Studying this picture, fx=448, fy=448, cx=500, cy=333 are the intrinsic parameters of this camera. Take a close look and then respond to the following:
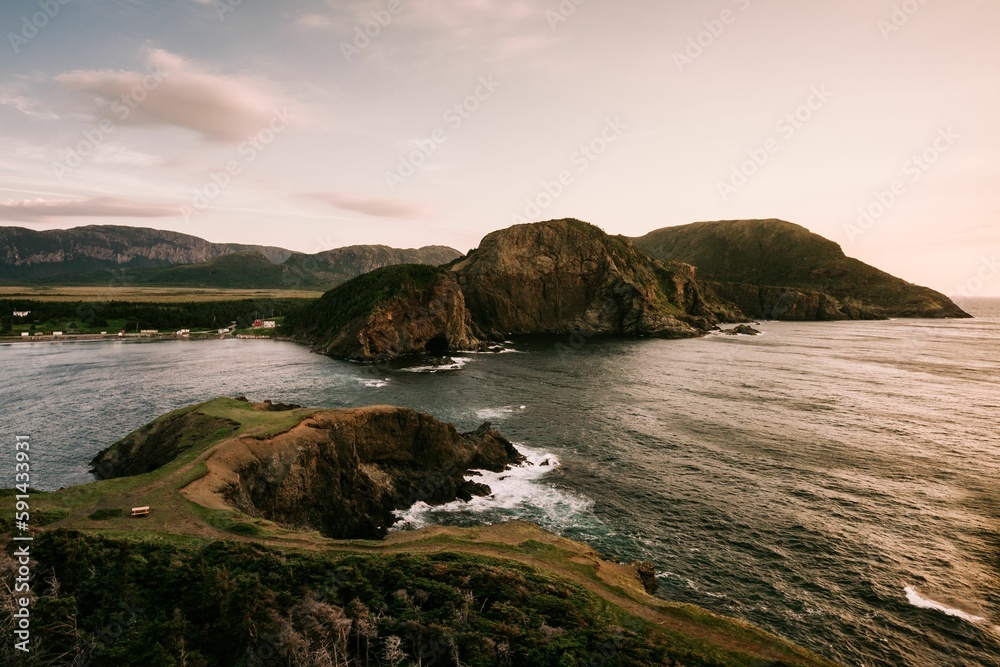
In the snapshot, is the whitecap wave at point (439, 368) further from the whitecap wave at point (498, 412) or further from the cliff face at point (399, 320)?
the whitecap wave at point (498, 412)

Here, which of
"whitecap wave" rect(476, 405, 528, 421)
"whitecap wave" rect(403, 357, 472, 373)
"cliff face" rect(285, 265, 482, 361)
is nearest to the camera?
"whitecap wave" rect(476, 405, 528, 421)

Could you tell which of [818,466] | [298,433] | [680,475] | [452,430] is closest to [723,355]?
[818,466]

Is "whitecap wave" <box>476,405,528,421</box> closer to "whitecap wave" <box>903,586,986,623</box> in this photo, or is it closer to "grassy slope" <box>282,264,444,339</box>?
"whitecap wave" <box>903,586,986,623</box>

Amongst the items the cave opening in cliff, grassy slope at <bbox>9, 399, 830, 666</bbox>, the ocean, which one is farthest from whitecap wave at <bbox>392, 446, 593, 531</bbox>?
the cave opening in cliff

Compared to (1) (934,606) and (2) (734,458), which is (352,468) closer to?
(2) (734,458)

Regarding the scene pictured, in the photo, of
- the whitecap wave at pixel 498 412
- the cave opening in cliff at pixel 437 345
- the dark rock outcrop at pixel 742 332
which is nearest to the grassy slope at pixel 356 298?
the cave opening in cliff at pixel 437 345
